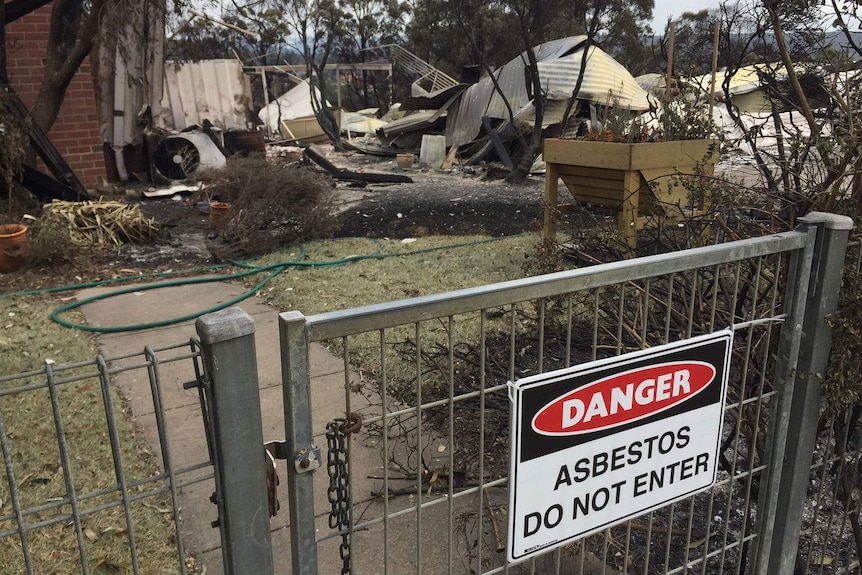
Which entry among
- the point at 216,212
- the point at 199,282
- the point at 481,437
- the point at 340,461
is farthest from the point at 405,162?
the point at 340,461

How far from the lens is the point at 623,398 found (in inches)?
71.7

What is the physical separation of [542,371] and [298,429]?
2.39 feet

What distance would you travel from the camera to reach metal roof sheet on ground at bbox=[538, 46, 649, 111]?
17.4 metres

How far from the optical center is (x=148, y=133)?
13.5 m

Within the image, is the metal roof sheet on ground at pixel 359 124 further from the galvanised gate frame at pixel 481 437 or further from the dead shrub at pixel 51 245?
the galvanised gate frame at pixel 481 437

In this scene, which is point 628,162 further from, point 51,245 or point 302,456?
point 51,245

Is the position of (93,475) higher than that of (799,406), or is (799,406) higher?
(799,406)

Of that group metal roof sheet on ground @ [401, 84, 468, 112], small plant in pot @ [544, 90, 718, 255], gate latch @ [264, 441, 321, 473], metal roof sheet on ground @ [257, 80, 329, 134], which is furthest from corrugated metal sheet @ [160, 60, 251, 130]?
gate latch @ [264, 441, 321, 473]

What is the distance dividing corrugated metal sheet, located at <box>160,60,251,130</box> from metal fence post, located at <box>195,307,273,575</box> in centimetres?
1588

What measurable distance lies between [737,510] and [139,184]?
41.9 ft

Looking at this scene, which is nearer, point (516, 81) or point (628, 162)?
point (628, 162)

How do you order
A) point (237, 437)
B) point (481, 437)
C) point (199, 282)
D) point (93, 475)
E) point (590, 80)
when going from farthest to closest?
point (590, 80)
point (199, 282)
point (93, 475)
point (481, 437)
point (237, 437)

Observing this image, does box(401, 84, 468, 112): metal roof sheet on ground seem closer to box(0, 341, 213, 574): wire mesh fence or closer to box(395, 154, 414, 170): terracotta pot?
box(395, 154, 414, 170): terracotta pot

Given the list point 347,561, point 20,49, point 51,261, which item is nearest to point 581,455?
point 347,561
